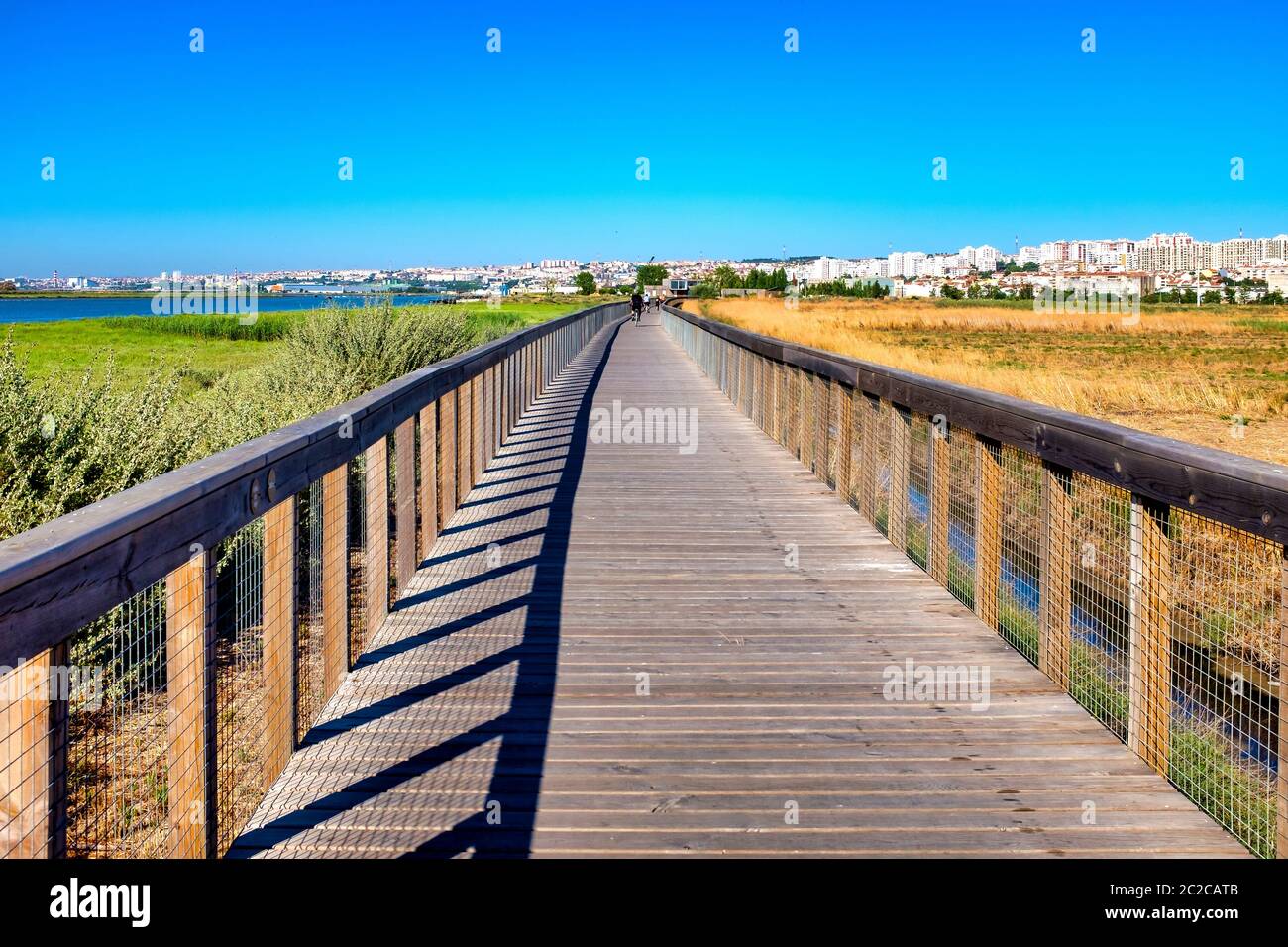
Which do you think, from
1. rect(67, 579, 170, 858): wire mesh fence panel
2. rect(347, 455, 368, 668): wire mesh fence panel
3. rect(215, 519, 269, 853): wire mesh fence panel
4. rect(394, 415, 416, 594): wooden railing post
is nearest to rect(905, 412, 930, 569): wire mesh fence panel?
rect(394, 415, 416, 594): wooden railing post

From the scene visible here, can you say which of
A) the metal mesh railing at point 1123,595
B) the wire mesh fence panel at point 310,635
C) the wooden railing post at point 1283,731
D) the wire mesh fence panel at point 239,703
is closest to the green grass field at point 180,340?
the wire mesh fence panel at point 310,635

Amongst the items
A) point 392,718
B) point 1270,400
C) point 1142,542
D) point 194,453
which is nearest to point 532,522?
point 194,453

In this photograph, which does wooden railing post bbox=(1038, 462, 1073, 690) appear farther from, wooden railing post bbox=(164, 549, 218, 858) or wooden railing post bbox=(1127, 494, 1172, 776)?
wooden railing post bbox=(164, 549, 218, 858)

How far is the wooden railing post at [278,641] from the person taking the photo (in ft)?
12.5

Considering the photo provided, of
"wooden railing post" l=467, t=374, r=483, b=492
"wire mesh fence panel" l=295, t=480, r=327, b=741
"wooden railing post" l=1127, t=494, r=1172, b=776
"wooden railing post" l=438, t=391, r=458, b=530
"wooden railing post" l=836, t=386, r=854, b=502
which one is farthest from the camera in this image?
"wooden railing post" l=467, t=374, r=483, b=492

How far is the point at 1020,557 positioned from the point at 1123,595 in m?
0.78

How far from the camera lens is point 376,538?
5.41 meters

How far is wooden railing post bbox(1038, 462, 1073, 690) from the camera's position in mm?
4758

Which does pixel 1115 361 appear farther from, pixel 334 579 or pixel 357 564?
pixel 334 579

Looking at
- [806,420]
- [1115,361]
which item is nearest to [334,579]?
[806,420]

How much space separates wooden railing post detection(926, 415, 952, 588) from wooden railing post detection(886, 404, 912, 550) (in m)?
0.73

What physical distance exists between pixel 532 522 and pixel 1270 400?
61.9 ft
